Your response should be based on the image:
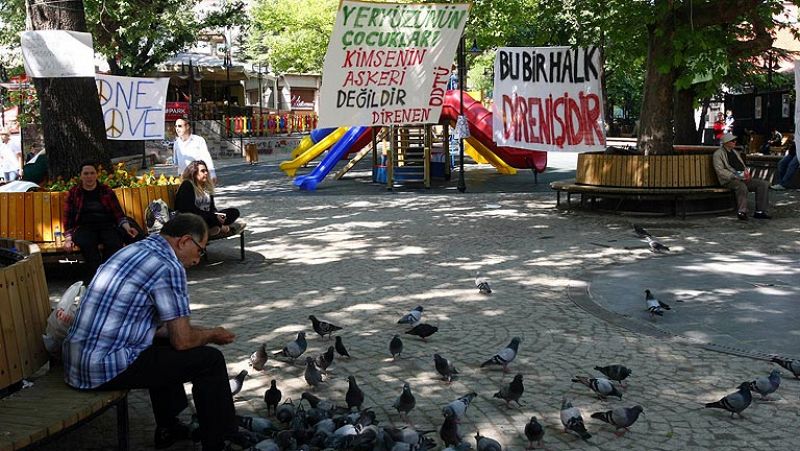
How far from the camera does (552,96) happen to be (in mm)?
14500

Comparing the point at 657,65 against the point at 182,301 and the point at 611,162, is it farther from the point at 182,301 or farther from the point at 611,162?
the point at 182,301

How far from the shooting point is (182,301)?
4305 mm

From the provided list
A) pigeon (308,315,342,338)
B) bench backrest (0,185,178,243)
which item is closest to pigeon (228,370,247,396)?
pigeon (308,315,342,338)

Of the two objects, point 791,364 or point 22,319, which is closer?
point 22,319

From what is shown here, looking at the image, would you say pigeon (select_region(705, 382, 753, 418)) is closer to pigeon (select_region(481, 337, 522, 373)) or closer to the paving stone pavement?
the paving stone pavement

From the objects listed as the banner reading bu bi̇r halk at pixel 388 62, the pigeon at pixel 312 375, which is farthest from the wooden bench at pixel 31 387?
the banner reading bu bi̇r halk at pixel 388 62

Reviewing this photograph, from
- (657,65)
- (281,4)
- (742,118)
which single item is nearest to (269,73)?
(281,4)

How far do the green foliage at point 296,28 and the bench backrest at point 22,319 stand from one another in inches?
1552

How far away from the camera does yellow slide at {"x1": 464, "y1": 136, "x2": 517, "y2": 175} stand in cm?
2295

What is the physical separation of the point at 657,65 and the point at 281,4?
35647mm

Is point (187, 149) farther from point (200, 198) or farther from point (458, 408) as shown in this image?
point (458, 408)

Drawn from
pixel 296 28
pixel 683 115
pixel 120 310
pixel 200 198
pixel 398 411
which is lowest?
pixel 398 411

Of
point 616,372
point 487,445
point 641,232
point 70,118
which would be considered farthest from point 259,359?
point 641,232

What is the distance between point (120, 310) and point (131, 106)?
10.9 meters
